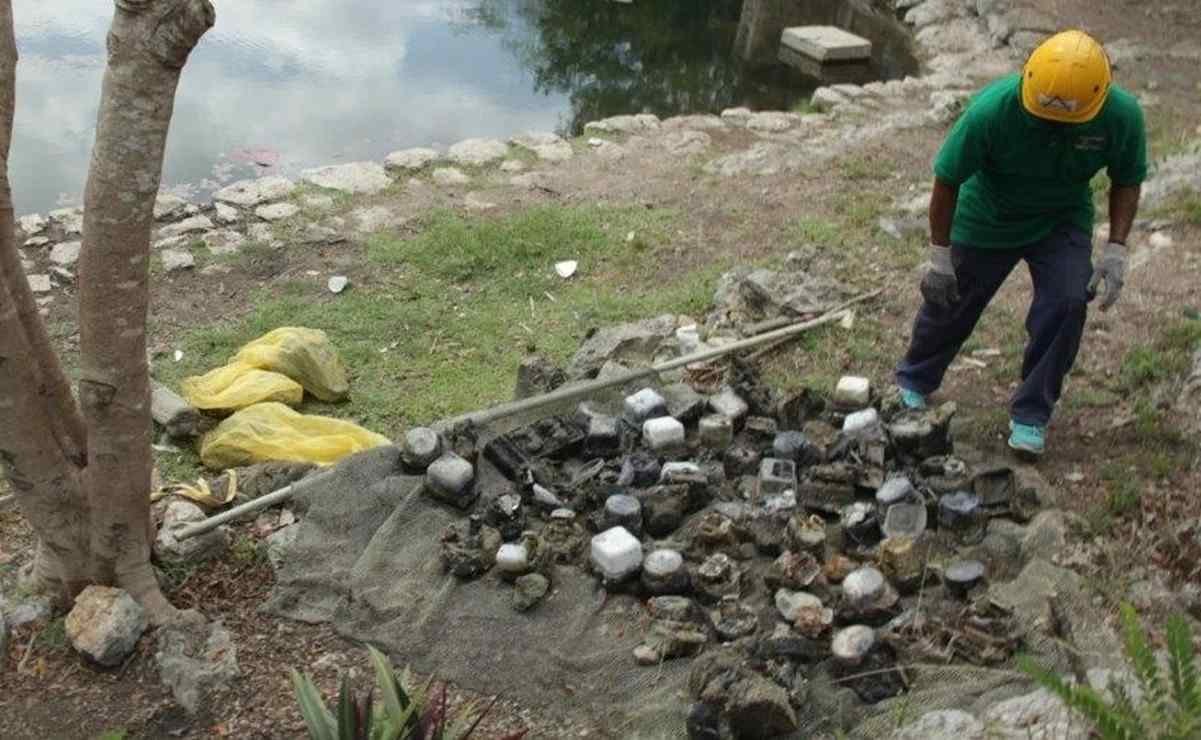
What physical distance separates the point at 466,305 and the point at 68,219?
109 inches

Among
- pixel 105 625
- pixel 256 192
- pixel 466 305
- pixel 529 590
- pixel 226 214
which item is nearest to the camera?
pixel 105 625

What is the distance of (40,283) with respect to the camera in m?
6.53

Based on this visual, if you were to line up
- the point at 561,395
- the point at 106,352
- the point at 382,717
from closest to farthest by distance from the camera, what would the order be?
the point at 382,717
the point at 106,352
the point at 561,395

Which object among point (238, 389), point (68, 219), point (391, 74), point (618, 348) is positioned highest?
point (618, 348)

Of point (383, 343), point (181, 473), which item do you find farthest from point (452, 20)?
point (181, 473)

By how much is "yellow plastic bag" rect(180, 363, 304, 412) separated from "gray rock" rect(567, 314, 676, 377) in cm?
125

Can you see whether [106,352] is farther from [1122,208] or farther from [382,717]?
[1122,208]

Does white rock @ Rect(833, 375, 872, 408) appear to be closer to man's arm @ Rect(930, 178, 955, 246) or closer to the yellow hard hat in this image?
man's arm @ Rect(930, 178, 955, 246)

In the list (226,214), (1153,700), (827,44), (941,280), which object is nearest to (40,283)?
(226,214)

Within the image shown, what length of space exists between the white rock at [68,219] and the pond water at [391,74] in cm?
113

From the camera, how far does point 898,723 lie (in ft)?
10.1

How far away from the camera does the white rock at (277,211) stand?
24.3 ft

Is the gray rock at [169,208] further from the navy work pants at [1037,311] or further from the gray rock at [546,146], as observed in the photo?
the navy work pants at [1037,311]

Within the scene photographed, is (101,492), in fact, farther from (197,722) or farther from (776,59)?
(776,59)
